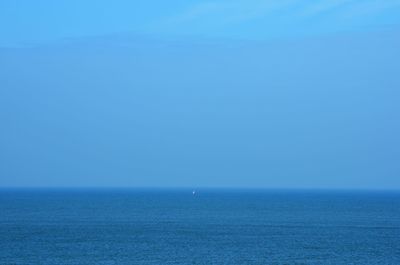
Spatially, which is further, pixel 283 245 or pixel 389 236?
pixel 389 236

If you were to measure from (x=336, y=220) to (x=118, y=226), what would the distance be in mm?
30909

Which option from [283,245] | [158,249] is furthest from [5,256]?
[283,245]

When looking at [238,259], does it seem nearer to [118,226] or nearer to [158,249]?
[158,249]

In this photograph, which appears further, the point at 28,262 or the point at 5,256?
the point at 5,256

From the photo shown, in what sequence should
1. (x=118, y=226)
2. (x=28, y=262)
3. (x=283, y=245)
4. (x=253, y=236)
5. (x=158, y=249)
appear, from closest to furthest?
(x=28, y=262) < (x=158, y=249) < (x=283, y=245) < (x=253, y=236) < (x=118, y=226)

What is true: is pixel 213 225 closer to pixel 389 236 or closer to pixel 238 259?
pixel 389 236

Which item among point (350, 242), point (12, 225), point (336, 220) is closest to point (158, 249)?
point (350, 242)

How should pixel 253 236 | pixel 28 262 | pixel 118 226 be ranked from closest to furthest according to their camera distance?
pixel 28 262 < pixel 253 236 < pixel 118 226

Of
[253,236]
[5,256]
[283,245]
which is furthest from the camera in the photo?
[253,236]

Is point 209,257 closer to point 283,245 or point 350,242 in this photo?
point 283,245

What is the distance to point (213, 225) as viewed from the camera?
84.4 m

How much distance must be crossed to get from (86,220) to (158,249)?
36188mm

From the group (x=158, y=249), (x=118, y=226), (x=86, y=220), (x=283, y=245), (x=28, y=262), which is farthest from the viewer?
(x=86, y=220)

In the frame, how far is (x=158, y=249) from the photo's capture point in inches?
2239
